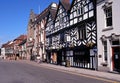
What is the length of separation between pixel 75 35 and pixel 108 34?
8626 millimetres

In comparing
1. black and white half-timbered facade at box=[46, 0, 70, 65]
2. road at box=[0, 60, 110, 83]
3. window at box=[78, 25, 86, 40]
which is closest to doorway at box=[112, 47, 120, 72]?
road at box=[0, 60, 110, 83]

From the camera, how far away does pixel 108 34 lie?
2208 cm

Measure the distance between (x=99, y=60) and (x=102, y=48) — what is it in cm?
130

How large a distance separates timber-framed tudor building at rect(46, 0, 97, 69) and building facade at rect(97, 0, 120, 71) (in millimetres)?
1169

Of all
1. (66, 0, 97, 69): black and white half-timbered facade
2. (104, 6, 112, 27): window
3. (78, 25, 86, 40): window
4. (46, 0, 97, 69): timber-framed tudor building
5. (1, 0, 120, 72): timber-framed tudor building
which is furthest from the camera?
(78, 25, 86, 40): window

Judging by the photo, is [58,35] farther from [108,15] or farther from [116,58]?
[116,58]

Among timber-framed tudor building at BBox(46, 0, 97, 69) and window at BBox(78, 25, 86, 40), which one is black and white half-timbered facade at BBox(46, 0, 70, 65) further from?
window at BBox(78, 25, 86, 40)

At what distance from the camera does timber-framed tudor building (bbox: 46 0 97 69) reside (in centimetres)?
2584

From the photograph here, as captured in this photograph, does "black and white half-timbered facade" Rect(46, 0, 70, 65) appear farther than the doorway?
Yes

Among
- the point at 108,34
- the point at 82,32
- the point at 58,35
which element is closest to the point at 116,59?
the point at 108,34

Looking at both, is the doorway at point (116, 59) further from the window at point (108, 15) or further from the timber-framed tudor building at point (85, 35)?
the window at point (108, 15)

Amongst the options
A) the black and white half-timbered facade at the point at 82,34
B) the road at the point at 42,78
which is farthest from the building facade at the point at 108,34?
the road at the point at 42,78

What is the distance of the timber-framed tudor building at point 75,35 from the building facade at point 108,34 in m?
1.17

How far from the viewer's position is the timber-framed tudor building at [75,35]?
25844 millimetres
